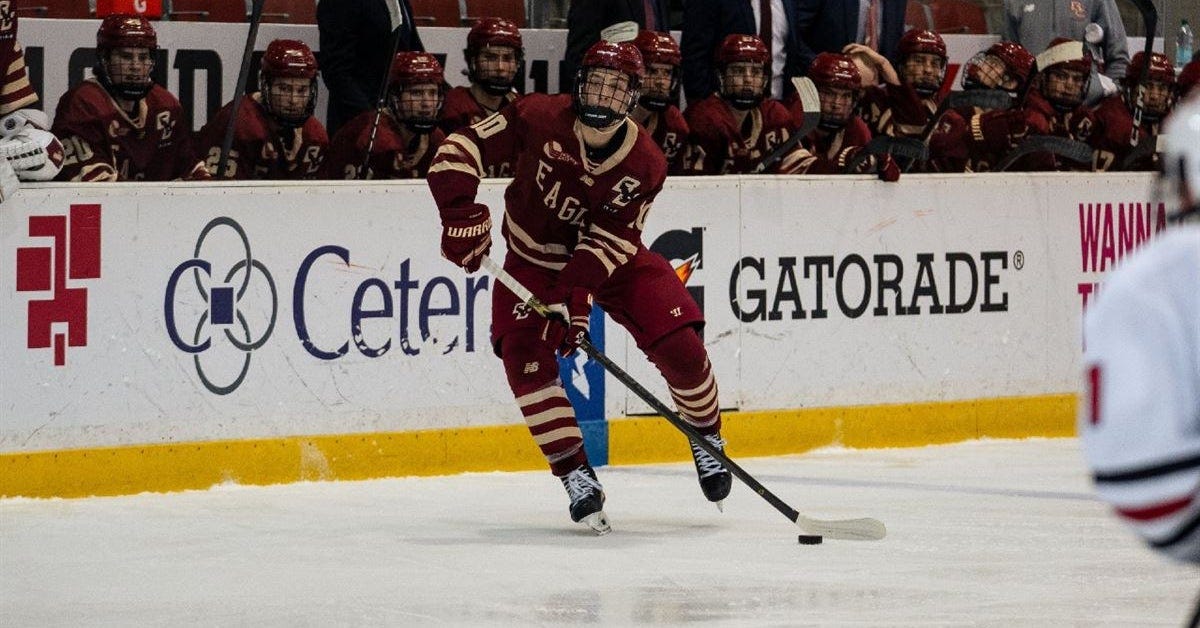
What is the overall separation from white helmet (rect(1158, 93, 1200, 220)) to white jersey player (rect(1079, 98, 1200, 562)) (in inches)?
0.9

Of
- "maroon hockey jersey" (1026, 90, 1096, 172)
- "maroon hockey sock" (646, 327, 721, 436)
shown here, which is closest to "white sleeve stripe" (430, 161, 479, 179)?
"maroon hockey sock" (646, 327, 721, 436)

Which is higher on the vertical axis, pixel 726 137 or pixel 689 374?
pixel 726 137

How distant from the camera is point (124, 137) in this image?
675 centimetres

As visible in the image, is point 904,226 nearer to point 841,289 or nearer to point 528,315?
point 841,289

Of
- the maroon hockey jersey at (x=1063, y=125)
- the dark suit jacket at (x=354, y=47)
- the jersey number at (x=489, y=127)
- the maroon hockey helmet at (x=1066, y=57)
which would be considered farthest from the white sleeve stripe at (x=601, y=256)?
the maroon hockey helmet at (x=1066, y=57)

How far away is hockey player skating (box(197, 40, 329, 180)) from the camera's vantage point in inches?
274

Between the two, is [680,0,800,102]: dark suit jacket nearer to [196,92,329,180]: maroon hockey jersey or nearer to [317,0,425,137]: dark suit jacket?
[317,0,425,137]: dark suit jacket

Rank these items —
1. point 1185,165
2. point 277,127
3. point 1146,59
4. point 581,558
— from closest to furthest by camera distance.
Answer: point 1185,165 → point 581,558 → point 277,127 → point 1146,59

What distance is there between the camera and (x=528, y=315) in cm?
557

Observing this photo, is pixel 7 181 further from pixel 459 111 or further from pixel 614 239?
pixel 459 111

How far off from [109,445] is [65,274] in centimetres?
52

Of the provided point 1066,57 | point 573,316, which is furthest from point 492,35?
point 1066,57

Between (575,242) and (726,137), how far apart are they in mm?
2264

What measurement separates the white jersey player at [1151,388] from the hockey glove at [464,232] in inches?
146
